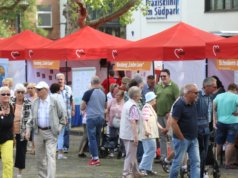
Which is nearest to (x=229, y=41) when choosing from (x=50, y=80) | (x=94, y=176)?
(x=94, y=176)

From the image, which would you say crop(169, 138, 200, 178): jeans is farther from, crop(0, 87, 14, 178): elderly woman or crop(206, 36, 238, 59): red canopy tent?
crop(206, 36, 238, 59): red canopy tent

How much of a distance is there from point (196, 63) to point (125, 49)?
2.52 metres

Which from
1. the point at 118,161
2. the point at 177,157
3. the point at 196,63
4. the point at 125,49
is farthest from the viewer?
the point at 196,63

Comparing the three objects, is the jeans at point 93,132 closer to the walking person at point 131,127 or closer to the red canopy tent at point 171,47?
the red canopy tent at point 171,47

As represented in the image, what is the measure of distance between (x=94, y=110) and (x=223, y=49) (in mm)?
2988

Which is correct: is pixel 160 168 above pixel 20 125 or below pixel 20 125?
below

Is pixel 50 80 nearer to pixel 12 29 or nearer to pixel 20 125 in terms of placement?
pixel 20 125

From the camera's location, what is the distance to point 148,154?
559 inches

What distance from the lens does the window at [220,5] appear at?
35.7 metres

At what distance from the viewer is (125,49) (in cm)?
1825

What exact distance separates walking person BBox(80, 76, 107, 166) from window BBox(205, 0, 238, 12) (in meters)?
20.7

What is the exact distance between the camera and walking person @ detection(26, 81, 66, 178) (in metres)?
13.1

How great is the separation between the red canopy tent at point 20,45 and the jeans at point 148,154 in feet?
29.0

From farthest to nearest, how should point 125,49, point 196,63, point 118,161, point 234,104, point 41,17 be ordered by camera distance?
point 41,17 < point 196,63 < point 125,49 < point 118,161 < point 234,104
